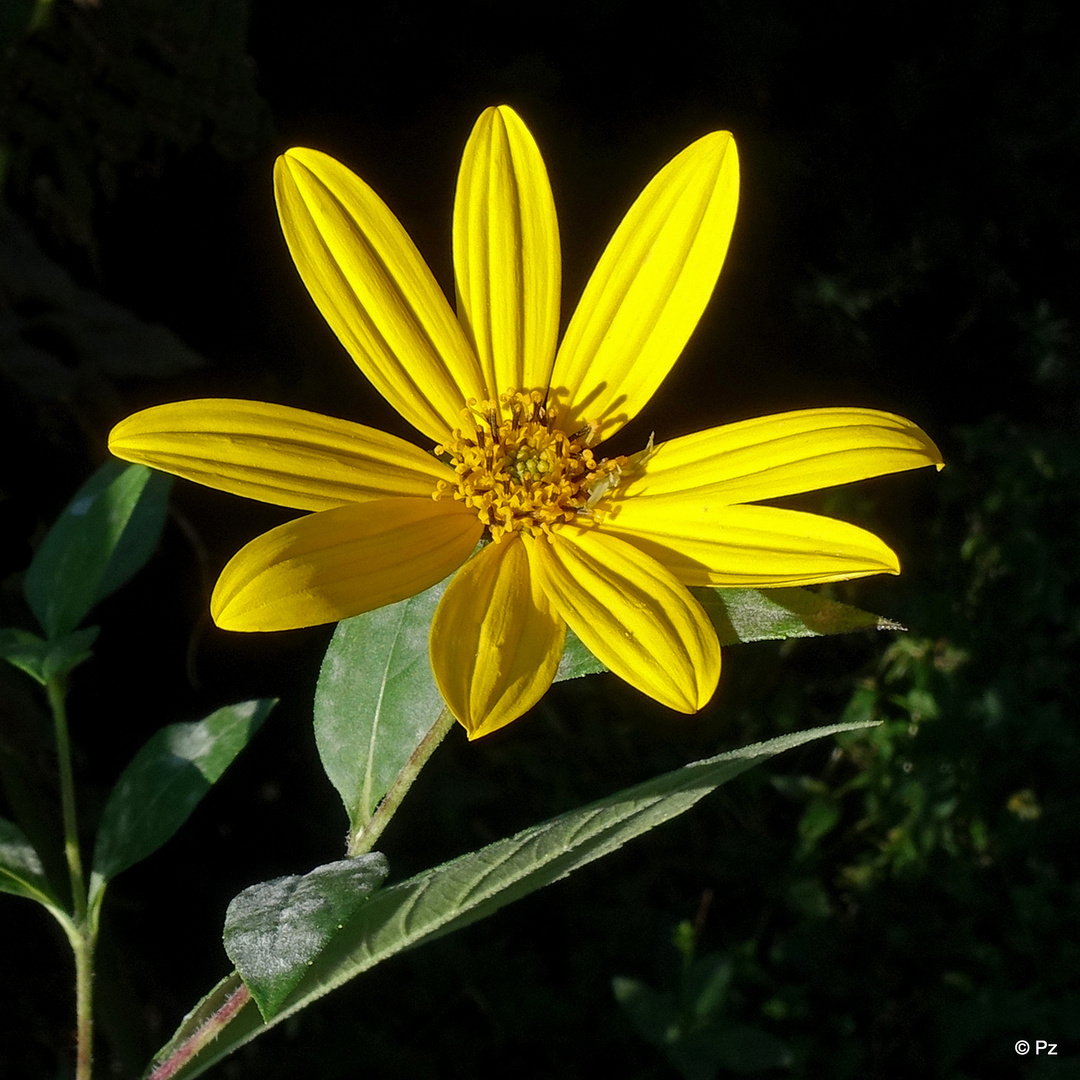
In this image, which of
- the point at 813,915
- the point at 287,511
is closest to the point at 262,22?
the point at 287,511

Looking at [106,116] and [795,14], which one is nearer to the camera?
[106,116]

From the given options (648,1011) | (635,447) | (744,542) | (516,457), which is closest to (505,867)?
(744,542)

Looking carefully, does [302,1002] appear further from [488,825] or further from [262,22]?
[262,22]

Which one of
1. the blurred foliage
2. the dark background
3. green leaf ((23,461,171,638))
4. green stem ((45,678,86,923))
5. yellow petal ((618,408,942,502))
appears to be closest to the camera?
yellow petal ((618,408,942,502))

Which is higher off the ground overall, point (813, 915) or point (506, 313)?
point (506, 313)

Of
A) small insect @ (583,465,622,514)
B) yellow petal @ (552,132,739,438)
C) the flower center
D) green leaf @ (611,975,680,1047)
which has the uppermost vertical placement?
yellow petal @ (552,132,739,438)

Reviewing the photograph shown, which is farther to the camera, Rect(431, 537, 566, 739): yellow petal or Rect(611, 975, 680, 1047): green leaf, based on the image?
Rect(611, 975, 680, 1047): green leaf

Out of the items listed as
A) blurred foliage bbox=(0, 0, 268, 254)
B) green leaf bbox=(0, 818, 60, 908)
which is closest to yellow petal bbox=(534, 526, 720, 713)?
green leaf bbox=(0, 818, 60, 908)

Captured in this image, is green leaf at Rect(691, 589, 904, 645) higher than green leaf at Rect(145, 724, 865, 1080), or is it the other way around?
green leaf at Rect(691, 589, 904, 645)

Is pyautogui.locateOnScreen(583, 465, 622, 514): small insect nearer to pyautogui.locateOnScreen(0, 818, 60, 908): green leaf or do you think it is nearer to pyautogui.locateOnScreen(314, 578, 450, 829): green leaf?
pyautogui.locateOnScreen(314, 578, 450, 829): green leaf
